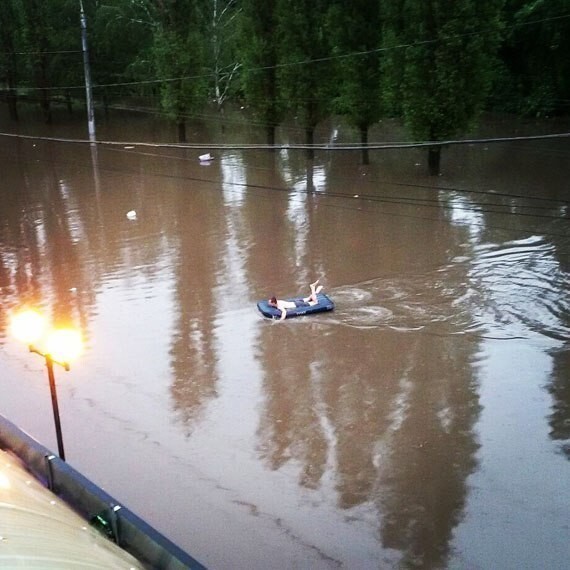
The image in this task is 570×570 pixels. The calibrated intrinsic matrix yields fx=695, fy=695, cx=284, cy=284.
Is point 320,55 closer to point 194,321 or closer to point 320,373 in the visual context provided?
Result: point 194,321

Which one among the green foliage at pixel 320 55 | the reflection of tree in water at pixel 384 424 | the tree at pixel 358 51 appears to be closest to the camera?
the reflection of tree in water at pixel 384 424

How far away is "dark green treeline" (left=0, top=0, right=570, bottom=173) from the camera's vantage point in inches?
765

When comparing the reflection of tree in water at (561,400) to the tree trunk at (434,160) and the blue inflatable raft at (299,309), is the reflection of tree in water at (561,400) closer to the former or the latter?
the blue inflatable raft at (299,309)

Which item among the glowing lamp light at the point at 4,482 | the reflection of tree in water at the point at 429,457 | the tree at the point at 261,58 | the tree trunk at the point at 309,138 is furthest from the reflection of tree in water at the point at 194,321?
the tree at the point at 261,58

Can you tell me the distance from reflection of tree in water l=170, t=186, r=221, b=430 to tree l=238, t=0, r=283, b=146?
386 inches

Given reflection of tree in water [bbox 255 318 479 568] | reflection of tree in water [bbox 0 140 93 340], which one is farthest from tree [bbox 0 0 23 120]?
reflection of tree in water [bbox 255 318 479 568]

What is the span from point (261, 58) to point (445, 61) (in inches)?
332

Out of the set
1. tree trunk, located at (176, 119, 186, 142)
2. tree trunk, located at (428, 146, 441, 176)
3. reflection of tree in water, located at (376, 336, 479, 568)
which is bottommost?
reflection of tree in water, located at (376, 336, 479, 568)

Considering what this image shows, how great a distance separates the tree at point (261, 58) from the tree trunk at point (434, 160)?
270 inches

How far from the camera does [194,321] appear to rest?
1081cm

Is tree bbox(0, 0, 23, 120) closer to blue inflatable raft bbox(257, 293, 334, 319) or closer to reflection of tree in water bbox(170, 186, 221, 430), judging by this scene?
reflection of tree in water bbox(170, 186, 221, 430)

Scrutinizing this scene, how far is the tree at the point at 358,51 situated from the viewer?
22359 mm

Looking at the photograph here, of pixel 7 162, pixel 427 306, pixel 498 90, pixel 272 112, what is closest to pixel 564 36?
pixel 498 90

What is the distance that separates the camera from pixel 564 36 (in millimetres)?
26047
